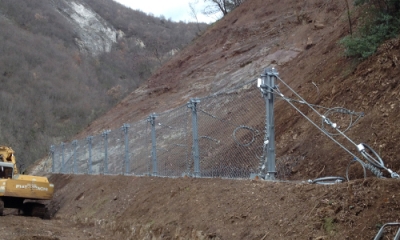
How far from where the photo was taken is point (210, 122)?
12703 mm

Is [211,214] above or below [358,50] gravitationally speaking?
below

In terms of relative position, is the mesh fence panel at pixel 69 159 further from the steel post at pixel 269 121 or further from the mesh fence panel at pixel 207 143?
the steel post at pixel 269 121

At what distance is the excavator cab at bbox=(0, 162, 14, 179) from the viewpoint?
728 inches

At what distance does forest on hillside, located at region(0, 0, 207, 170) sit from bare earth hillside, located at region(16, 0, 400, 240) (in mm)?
24736

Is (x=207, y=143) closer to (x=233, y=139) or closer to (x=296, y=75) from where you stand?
(x=233, y=139)

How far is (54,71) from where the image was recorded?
65.4 metres

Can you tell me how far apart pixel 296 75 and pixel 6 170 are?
445 inches

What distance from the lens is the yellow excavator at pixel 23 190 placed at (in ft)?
57.9

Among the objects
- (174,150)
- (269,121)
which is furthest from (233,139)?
(269,121)

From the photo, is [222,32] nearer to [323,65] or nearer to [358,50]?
[323,65]

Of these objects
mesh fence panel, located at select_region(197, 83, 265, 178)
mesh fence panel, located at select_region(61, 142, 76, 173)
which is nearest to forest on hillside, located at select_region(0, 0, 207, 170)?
mesh fence panel, located at select_region(61, 142, 76, 173)

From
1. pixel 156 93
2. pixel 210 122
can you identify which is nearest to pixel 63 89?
pixel 156 93

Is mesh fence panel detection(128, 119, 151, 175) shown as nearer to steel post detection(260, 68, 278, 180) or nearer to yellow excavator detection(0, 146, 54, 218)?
yellow excavator detection(0, 146, 54, 218)

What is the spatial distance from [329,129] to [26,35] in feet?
218
